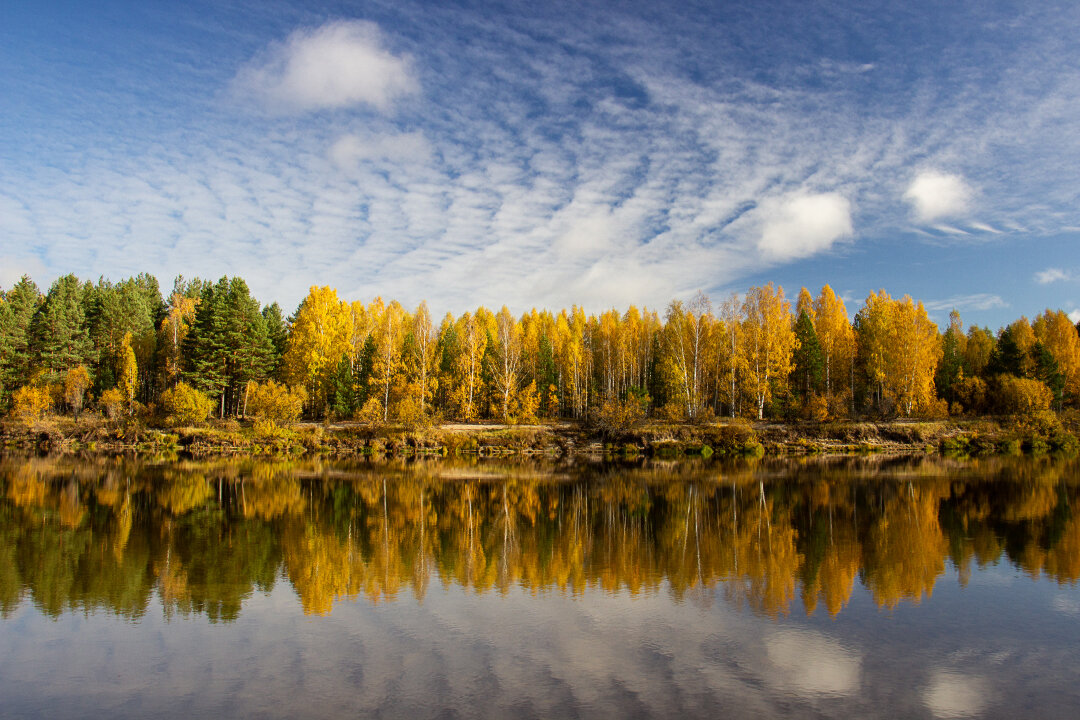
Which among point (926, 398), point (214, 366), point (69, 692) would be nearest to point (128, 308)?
point (214, 366)

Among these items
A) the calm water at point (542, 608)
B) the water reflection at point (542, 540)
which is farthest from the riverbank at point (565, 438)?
the calm water at point (542, 608)

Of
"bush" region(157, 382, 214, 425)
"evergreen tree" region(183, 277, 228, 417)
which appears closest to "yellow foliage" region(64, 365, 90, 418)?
"evergreen tree" region(183, 277, 228, 417)

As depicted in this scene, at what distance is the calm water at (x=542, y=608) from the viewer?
23.3 feet

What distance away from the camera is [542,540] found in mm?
15445

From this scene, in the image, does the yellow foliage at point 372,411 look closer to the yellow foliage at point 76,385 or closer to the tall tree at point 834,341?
the yellow foliage at point 76,385

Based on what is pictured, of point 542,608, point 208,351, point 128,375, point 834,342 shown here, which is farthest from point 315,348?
point 542,608

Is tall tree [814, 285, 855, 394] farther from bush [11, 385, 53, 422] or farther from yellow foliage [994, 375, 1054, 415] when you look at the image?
bush [11, 385, 53, 422]

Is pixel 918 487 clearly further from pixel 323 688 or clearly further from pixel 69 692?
pixel 69 692

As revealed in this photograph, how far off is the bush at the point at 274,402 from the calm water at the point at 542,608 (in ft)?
91.1

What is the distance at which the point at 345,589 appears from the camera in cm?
1145

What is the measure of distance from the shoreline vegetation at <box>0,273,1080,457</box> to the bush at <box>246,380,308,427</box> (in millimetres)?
170

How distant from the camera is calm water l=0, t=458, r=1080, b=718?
280 inches

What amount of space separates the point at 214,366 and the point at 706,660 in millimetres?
54314

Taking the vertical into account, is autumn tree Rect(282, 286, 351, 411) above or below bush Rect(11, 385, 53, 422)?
above
